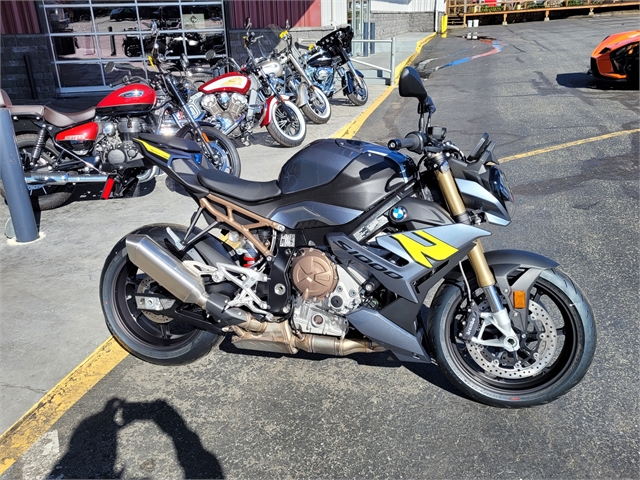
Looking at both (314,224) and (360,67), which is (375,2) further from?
(314,224)

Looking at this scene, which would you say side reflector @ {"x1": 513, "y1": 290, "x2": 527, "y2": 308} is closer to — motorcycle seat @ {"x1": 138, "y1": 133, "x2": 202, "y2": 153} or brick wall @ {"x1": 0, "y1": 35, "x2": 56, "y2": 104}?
motorcycle seat @ {"x1": 138, "y1": 133, "x2": 202, "y2": 153}

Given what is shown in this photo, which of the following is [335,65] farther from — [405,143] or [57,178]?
[405,143]

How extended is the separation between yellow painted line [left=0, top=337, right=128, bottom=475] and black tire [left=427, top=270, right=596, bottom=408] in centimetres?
203

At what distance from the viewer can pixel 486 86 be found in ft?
43.6

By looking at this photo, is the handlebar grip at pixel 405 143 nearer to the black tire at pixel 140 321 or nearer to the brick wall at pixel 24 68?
the black tire at pixel 140 321

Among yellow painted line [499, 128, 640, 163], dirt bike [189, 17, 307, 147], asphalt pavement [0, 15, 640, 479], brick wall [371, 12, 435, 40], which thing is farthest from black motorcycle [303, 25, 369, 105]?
brick wall [371, 12, 435, 40]

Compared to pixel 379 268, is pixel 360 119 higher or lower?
lower

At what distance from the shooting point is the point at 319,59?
441 inches

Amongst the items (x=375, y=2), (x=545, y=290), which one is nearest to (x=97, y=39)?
(x=545, y=290)

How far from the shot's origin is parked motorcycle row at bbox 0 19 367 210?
616cm

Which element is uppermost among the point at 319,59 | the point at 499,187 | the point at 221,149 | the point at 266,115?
the point at 499,187

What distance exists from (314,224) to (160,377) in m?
1.39

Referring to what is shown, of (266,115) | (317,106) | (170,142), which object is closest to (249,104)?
(266,115)

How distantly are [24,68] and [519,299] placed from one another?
1286 cm
